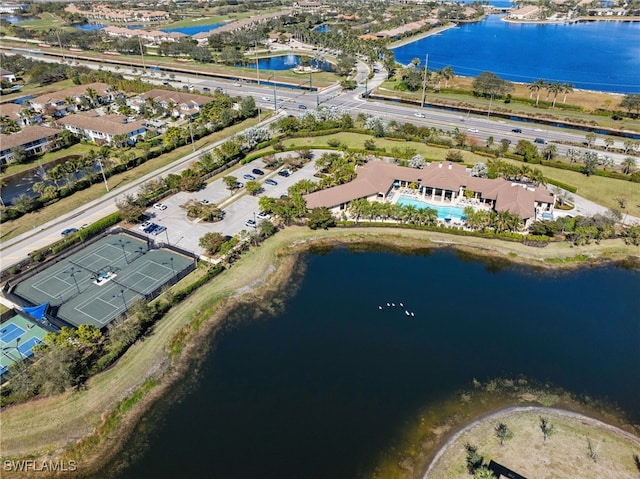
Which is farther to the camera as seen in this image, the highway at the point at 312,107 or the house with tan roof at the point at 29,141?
the house with tan roof at the point at 29,141

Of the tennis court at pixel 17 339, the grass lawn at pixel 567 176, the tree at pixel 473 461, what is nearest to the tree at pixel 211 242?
the tennis court at pixel 17 339

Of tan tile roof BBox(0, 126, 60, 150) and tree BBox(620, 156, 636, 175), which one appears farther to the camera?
tan tile roof BBox(0, 126, 60, 150)

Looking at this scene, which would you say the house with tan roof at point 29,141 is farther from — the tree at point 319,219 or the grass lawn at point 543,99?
the grass lawn at point 543,99

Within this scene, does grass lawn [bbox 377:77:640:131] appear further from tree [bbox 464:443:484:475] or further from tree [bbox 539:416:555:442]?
tree [bbox 464:443:484:475]

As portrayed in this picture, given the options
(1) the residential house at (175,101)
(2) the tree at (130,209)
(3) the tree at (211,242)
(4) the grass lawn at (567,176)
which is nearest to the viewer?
(3) the tree at (211,242)

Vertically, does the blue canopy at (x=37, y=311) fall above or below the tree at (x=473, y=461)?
above

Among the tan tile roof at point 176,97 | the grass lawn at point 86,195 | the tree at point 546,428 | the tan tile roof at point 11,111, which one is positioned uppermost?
the tan tile roof at point 176,97

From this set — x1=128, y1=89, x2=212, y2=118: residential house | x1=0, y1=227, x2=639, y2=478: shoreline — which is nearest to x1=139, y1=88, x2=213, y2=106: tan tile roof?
x1=128, y1=89, x2=212, y2=118: residential house

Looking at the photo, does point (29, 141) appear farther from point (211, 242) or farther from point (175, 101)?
point (211, 242)
